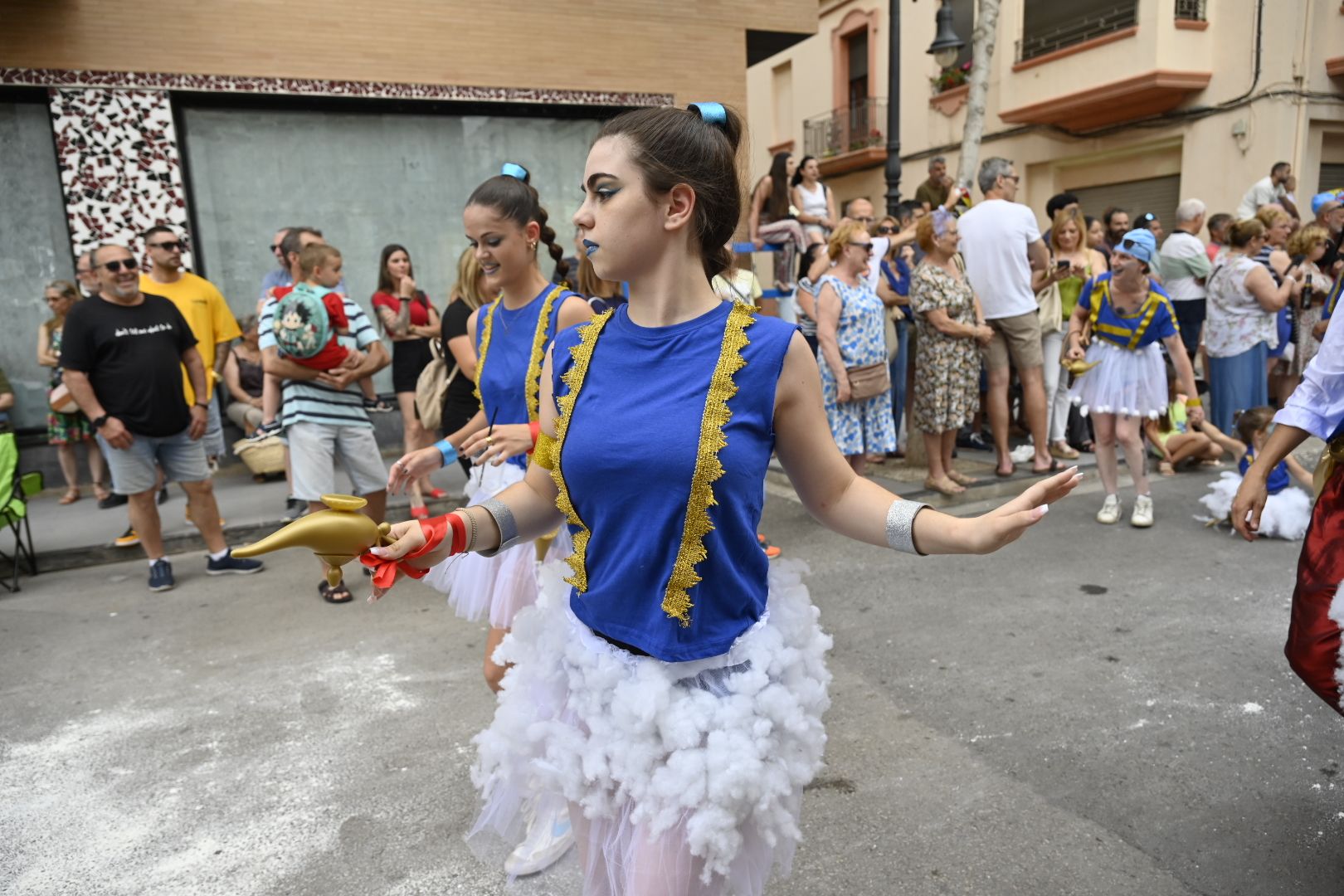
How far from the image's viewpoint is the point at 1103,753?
3393mm

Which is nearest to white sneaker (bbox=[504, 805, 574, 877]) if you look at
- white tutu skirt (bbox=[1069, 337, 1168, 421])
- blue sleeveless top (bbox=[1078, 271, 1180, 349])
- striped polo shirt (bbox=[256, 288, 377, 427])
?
striped polo shirt (bbox=[256, 288, 377, 427])

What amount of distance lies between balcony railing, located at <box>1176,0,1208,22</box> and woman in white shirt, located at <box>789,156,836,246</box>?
1072 centimetres

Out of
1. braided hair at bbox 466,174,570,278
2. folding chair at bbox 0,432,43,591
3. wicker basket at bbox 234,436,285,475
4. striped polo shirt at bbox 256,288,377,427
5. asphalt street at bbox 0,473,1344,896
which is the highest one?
braided hair at bbox 466,174,570,278

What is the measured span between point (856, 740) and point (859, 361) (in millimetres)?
3510

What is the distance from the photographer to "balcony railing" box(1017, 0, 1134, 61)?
1722cm

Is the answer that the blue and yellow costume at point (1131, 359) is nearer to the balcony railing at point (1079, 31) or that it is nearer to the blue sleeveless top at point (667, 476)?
the blue sleeveless top at point (667, 476)

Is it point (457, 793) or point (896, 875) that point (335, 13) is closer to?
point (457, 793)

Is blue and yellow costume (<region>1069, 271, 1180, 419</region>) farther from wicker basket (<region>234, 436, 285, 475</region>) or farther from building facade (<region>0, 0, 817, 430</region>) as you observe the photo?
wicker basket (<region>234, 436, 285, 475</region>)

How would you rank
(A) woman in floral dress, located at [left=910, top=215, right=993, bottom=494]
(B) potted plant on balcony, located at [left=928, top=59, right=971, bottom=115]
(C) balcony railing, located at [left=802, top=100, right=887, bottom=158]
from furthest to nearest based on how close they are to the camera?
(C) balcony railing, located at [left=802, top=100, right=887, bottom=158], (B) potted plant on balcony, located at [left=928, top=59, right=971, bottom=115], (A) woman in floral dress, located at [left=910, top=215, right=993, bottom=494]

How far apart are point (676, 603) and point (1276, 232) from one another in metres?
9.31

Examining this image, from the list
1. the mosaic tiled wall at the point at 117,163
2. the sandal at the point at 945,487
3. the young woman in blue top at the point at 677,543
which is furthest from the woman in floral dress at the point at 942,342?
the mosaic tiled wall at the point at 117,163

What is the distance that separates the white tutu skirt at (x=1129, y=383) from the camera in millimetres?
6152

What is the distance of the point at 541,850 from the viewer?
9.33 feet

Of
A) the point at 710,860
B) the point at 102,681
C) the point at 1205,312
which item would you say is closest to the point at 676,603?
the point at 710,860
